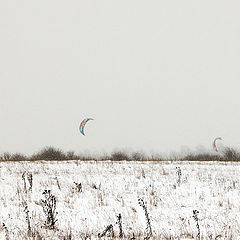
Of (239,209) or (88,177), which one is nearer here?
(239,209)

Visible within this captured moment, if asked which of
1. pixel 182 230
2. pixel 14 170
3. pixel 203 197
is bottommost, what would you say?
pixel 182 230

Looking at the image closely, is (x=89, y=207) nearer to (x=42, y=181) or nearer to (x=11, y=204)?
(x=11, y=204)

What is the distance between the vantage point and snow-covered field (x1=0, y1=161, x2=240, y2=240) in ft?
22.7

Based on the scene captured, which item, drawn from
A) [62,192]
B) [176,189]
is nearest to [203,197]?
[176,189]

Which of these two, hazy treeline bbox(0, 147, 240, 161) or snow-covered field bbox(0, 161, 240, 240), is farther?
hazy treeline bbox(0, 147, 240, 161)

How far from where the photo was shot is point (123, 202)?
9367 mm

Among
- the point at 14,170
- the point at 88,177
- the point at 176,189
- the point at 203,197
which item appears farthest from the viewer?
the point at 14,170

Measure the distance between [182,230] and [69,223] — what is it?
2.56m

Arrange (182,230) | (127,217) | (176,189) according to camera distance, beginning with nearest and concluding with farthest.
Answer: (182,230)
(127,217)
(176,189)

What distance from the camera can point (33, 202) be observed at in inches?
361

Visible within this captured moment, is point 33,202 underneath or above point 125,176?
underneath

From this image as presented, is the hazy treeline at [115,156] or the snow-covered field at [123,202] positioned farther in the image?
the hazy treeline at [115,156]

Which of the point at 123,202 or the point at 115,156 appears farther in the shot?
the point at 115,156

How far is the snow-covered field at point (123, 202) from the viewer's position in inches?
272
